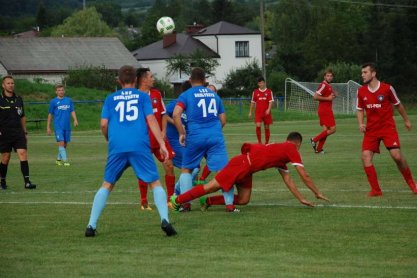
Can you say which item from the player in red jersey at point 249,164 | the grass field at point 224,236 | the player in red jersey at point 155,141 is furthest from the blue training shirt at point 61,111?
the player in red jersey at point 249,164

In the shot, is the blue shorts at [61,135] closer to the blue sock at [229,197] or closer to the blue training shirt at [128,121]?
the blue sock at [229,197]

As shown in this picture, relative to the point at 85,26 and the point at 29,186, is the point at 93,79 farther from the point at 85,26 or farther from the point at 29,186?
the point at 85,26

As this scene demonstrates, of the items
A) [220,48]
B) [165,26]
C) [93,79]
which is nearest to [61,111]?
[165,26]

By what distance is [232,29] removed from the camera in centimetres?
9800

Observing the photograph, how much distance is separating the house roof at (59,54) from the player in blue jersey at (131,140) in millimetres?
76951

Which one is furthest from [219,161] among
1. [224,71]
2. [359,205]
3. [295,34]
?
[295,34]

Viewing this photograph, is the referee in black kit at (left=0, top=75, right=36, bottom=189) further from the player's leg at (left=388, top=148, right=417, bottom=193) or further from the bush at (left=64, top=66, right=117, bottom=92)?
the bush at (left=64, top=66, right=117, bottom=92)

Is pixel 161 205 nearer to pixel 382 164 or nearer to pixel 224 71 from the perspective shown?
pixel 382 164

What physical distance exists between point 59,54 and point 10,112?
249ft

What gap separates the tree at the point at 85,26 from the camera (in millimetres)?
125062

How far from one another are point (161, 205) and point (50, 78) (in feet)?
262

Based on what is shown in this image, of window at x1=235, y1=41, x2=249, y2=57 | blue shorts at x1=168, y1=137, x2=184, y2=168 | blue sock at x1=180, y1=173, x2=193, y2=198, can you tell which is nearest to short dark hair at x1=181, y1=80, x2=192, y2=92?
blue shorts at x1=168, y1=137, x2=184, y2=168

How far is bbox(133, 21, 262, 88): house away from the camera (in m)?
96.6

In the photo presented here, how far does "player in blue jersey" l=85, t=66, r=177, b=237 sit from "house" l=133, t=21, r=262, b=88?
84.7 meters
